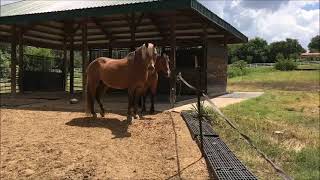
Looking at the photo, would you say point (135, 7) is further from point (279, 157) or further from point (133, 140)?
point (279, 157)

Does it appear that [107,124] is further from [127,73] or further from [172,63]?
[172,63]

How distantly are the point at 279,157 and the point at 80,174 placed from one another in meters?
4.02

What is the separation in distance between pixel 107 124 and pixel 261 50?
92881 mm

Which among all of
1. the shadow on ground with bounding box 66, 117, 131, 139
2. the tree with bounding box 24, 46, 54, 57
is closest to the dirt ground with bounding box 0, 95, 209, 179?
the shadow on ground with bounding box 66, 117, 131, 139

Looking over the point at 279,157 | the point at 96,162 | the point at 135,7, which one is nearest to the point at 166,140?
the point at 96,162

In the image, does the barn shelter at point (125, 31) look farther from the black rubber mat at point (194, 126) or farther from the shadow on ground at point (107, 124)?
the shadow on ground at point (107, 124)

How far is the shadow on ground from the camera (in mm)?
8462

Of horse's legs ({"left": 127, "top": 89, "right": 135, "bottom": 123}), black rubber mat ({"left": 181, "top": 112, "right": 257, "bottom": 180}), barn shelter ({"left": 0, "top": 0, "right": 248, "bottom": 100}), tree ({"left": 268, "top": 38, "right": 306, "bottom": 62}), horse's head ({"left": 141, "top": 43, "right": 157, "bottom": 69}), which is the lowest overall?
black rubber mat ({"left": 181, "top": 112, "right": 257, "bottom": 180})

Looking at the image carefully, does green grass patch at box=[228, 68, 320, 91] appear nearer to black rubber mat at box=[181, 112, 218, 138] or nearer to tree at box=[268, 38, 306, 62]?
black rubber mat at box=[181, 112, 218, 138]

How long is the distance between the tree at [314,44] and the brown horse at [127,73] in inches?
5354

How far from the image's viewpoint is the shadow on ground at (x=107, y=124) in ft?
27.8

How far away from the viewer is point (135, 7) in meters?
11.5

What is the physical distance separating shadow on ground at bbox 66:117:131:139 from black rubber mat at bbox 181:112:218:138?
1254mm

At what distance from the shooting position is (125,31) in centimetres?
1795
